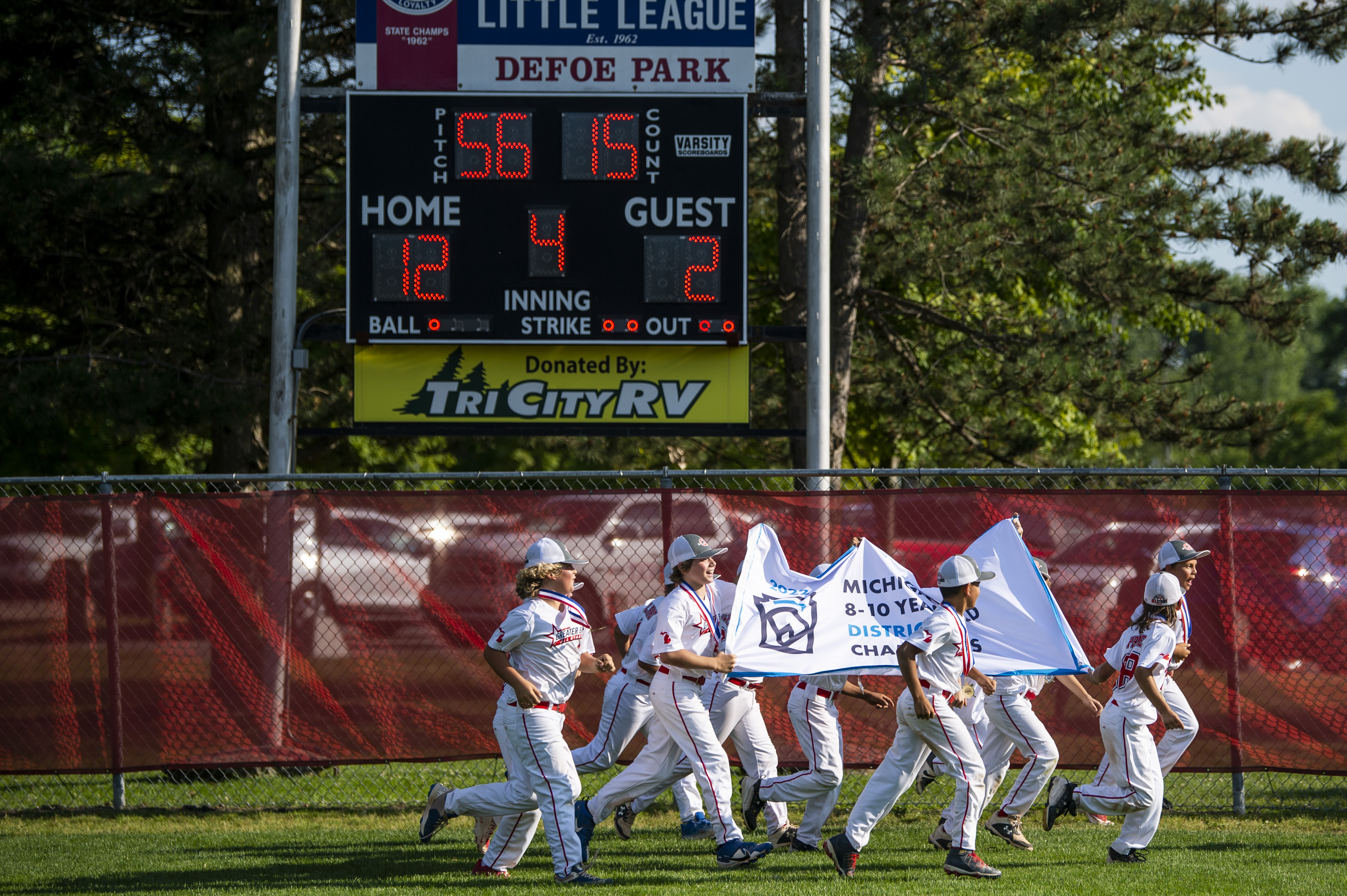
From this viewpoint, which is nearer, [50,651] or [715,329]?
[50,651]

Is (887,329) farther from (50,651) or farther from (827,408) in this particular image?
(50,651)

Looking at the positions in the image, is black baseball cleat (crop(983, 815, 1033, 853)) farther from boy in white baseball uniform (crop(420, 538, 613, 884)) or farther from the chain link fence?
boy in white baseball uniform (crop(420, 538, 613, 884))

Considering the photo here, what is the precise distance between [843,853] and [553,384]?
4.74 m

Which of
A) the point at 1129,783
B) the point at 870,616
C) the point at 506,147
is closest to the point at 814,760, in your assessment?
the point at 870,616

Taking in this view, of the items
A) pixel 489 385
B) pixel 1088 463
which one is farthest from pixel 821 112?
pixel 1088 463

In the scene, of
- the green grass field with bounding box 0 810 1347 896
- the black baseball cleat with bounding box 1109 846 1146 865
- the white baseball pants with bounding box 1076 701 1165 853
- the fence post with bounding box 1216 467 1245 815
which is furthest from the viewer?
the fence post with bounding box 1216 467 1245 815

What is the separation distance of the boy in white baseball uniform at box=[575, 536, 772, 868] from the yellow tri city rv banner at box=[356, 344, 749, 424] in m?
3.12

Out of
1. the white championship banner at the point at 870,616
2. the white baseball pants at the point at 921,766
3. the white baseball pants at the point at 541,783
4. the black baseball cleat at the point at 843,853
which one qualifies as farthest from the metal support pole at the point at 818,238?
the white baseball pants at the point at 541,783

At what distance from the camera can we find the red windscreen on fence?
8.45 m

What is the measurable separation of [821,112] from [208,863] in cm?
688

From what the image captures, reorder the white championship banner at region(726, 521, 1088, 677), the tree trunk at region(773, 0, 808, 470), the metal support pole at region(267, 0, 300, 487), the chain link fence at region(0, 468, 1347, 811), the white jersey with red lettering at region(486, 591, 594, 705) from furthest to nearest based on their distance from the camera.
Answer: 1. the tree trunk at region(773, 0, 808, 470)
2. the metal support pole at region(267, 0, 300, 487)
3. the chain link fence at region(0, 468, 1347, 811)
4. the white championship banner at region(726, 521, 1088, 677)
5. the white jersey with red lettering at region(486, 591, 594, 705)

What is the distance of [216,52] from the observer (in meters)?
12.4

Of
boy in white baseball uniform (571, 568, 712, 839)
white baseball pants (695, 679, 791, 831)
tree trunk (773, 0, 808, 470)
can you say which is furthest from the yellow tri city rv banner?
white baseball pants (695, 679, 791, 831)

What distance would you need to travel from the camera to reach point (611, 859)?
7.61m
